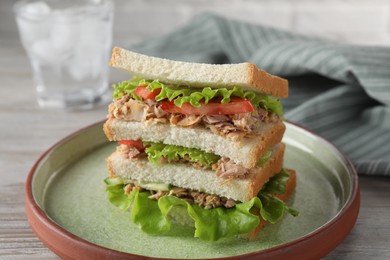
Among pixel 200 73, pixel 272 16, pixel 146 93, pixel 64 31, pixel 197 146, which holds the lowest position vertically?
pixel 272 16

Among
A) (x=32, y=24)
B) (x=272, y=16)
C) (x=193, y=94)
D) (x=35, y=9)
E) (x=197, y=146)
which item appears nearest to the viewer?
(x=193, y=94)

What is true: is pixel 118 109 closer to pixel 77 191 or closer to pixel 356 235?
pixel 77 191

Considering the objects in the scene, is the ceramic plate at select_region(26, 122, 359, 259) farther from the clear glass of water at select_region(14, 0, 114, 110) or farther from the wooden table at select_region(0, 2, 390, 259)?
the clear glass of water at select_region(14, 0, 114, 110)

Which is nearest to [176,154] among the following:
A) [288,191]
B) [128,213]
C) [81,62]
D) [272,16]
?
[128,213]

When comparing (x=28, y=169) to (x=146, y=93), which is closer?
(x=146, y=93)

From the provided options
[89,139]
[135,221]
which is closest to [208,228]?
[135,221]

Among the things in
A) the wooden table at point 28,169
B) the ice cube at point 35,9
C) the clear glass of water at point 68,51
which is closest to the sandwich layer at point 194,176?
the wooden table at point 28,169

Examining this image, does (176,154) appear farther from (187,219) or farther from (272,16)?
(272,16)
